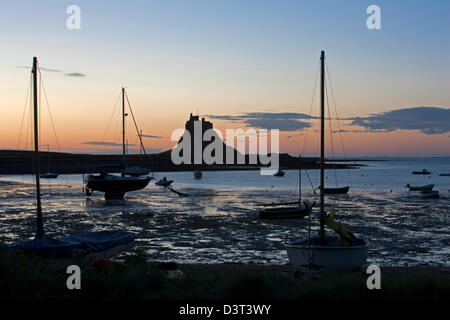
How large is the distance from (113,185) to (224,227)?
21.7 m

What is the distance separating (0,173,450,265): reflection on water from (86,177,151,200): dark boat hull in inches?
117

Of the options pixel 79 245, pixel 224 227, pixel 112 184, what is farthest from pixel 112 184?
pixel 79 245

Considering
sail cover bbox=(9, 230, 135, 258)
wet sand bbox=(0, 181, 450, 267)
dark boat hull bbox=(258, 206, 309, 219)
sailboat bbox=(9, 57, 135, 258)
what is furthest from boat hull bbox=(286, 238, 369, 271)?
dark boat hull bbox=(258, 206, 309, 219)

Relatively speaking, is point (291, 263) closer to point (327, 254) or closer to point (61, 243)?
point (327, 254)

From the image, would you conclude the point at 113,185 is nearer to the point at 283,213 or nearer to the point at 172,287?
the point at 283,213

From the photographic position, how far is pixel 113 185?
4559cm

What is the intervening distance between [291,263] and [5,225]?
19.6 meters

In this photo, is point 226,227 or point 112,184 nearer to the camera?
point 226,227

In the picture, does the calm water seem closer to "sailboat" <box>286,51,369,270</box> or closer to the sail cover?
the sail cover

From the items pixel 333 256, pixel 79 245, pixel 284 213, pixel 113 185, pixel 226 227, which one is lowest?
pixel 226 227

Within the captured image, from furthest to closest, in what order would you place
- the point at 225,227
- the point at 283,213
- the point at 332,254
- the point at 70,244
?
the point at 283,213, the point at 225,227, the point at 332,254, the point at 70,244

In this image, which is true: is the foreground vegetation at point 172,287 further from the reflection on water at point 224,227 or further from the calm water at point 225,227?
the reflection on water at point 224,227

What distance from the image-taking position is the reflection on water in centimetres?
1930
